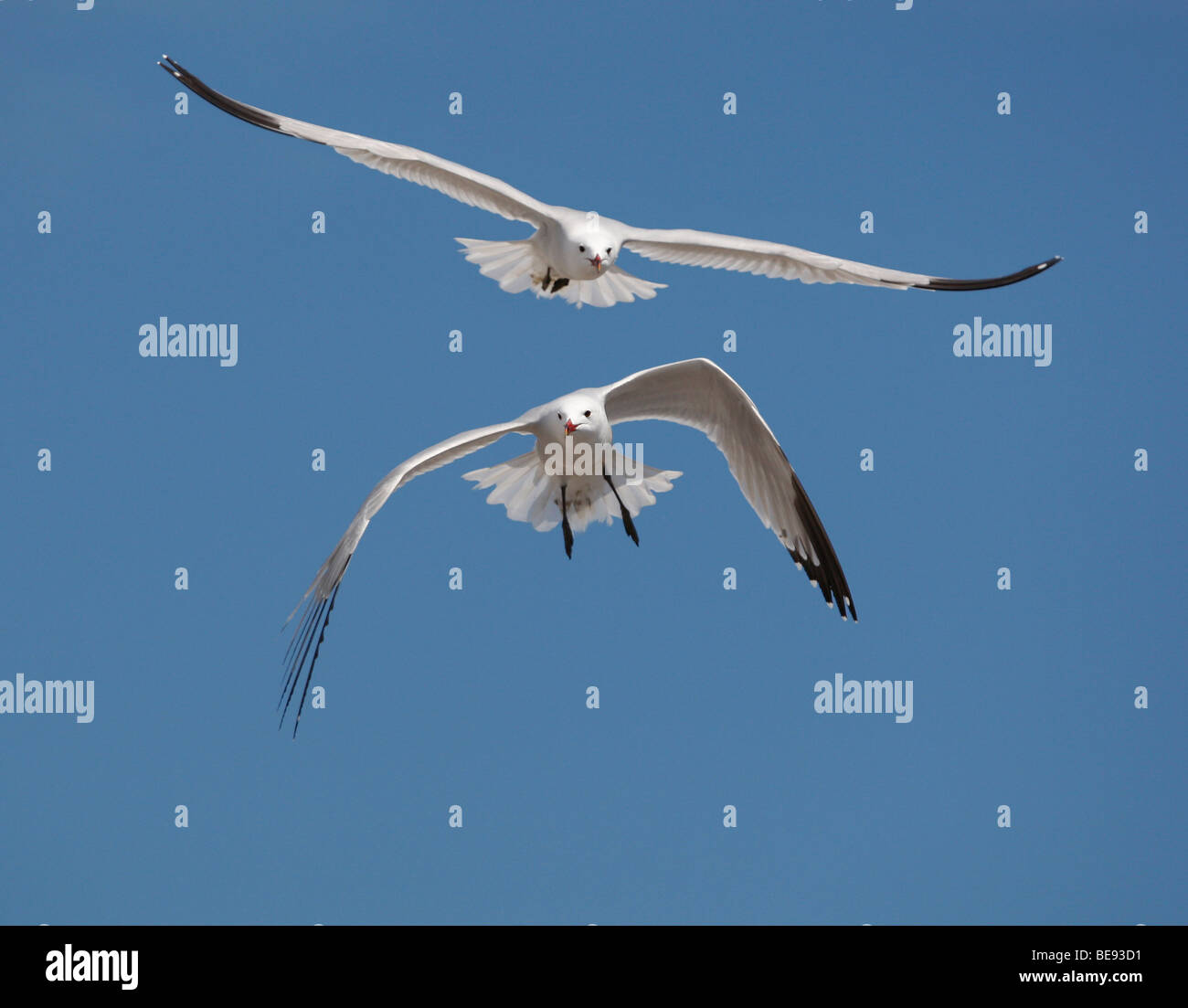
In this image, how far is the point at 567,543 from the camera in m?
6.54

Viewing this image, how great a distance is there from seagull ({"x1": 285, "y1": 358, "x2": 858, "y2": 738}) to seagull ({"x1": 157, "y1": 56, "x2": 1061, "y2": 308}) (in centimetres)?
41

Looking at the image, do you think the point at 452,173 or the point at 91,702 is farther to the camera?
the point at 91,702

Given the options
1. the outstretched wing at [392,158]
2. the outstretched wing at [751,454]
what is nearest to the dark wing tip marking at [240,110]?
the outstretched wing at [392,158]

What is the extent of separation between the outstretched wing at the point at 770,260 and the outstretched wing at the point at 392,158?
0.41 metres

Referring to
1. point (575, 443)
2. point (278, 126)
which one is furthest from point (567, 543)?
point (278, 126)

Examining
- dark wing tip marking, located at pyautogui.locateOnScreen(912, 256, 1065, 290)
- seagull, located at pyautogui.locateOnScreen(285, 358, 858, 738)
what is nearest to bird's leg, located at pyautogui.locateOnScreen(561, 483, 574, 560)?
seagull, located at pyautogui.locateOnScreen(285, 358, 858, 738)

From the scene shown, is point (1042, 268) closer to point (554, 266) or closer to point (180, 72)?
point (554, 266)

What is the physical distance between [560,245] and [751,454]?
1.06 meters

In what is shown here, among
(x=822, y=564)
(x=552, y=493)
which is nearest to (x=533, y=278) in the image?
(x=552, y=493)

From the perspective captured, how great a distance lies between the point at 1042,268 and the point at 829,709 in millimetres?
1898

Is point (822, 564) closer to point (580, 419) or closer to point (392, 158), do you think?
point (580, 419)

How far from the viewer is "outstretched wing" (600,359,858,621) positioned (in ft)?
21.7

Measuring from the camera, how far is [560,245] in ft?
20.9

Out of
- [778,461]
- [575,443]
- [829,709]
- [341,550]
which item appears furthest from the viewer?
[829,709]
